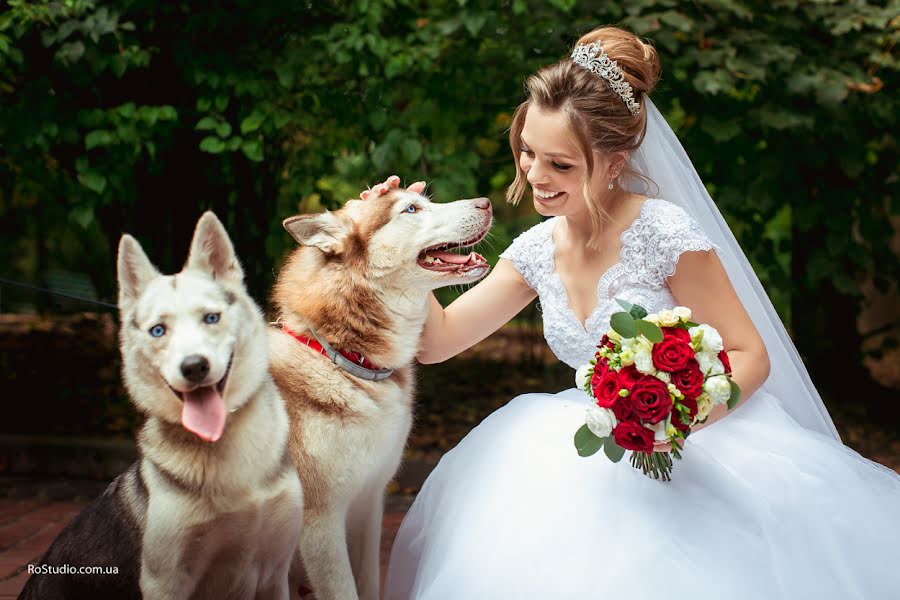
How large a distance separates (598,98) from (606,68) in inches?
4.1

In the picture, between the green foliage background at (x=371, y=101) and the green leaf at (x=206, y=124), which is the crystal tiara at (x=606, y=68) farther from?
the green leaf at (x=206, y=124)

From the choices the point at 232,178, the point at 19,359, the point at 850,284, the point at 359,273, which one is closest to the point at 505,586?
the point at 359,273

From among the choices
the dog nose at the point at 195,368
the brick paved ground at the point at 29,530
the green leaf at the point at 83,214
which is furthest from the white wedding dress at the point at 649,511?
the green leaf at the point at 83,214

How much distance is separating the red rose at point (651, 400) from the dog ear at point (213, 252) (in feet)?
3.26

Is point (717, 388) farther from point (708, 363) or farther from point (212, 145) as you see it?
point (212, 145)

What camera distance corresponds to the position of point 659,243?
269 cm

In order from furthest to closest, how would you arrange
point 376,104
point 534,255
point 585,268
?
point 376,104, point 534,255, point 585,268

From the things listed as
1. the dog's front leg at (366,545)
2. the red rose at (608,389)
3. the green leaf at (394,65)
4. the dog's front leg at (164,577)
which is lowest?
the dog's front leg at (366,545)

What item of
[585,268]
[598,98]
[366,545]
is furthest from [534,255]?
[366,545]

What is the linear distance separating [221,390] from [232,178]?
2929 mm

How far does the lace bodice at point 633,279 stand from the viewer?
267 cm

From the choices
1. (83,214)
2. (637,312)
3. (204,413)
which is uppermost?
(204,413)

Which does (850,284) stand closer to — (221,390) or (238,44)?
(238,44)

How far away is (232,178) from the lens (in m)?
4.47
